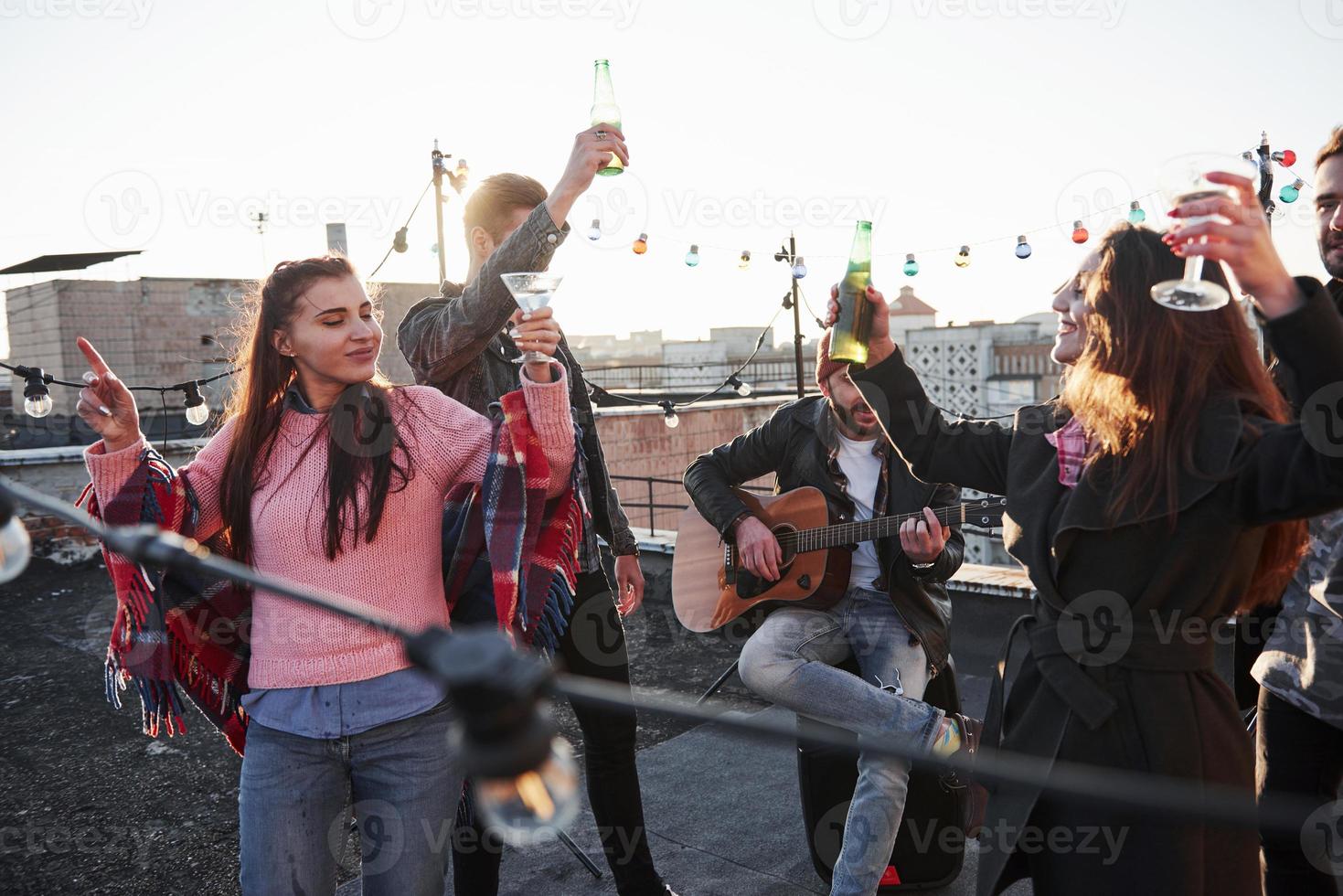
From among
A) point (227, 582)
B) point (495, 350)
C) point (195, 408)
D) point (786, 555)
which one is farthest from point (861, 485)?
point (195, 408)

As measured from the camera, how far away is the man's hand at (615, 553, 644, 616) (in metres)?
2.96

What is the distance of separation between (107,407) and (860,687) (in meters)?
2.14

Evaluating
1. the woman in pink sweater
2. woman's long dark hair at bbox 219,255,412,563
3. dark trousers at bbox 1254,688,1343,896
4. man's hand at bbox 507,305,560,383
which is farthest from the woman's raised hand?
dark trousers at bbox 1254,688,1343,896

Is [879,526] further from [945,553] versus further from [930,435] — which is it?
[930,435]

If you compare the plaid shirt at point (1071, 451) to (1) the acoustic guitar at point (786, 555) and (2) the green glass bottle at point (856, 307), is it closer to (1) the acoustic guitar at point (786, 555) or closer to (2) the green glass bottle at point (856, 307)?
(2) the green glass bottle at point (856, 307)

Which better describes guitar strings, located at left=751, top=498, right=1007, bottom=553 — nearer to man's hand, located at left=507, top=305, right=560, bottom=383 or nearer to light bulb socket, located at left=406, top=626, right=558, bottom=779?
man's hand, located at left=507, top=305, right=560, bottom=383

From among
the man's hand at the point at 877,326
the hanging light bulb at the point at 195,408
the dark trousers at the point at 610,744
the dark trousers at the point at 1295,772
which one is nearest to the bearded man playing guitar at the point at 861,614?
the man's hand at the point at 877,326

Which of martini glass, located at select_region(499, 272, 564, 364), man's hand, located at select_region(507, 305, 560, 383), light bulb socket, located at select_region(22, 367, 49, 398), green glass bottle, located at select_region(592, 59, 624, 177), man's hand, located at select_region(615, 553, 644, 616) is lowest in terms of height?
man's hand, located at select_region(615, 553, 644, 616)

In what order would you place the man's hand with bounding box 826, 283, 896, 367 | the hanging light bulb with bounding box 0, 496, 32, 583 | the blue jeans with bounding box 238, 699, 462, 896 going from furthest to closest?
the man's hand with bounding box 826, 283, 896, 367, the blue jeans with bounding box 238, 699, 462, 896, the hanging light bulb with bounding box 0, 496, 32, 583

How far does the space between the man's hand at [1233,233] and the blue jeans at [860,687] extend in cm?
168

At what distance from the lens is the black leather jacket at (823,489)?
9.98ft

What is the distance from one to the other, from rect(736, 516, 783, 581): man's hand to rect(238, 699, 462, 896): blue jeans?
5.33 feet

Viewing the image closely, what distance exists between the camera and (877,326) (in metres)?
2.43

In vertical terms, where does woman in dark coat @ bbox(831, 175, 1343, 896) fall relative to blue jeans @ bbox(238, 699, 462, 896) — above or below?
above
